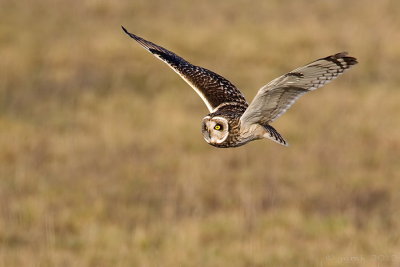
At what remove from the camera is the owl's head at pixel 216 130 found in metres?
5.23

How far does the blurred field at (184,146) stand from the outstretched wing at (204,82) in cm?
240

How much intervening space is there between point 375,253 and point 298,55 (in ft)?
22.9

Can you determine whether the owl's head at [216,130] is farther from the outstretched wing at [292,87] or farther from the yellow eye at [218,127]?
the outstretched wing at [292,87]

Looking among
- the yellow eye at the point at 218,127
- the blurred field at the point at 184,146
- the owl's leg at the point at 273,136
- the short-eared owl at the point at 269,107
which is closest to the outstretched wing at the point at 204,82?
the short-eared owl at the point at 269,107

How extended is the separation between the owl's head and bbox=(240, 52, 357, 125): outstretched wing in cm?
11

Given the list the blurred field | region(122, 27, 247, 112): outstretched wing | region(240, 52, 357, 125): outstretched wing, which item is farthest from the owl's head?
the blurred field

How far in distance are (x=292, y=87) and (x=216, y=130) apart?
1.56 ft

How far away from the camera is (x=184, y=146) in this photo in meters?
11.4

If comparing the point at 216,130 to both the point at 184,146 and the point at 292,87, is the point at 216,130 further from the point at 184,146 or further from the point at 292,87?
the point at 184,146

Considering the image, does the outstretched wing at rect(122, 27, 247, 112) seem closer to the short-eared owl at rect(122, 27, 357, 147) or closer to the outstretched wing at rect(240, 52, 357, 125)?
the short-eared owl at rect(122, 27, 357, 147)

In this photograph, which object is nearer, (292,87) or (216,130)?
(292,87)

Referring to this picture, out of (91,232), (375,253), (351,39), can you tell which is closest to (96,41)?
(351,39)

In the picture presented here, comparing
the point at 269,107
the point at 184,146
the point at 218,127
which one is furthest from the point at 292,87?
the point at 184,146

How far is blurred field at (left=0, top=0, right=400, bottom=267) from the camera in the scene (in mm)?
8875
